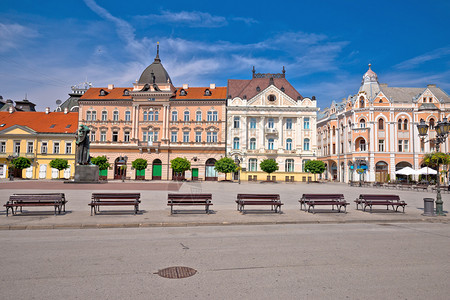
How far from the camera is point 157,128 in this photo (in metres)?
52.7

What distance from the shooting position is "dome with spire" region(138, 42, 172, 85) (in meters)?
54.3

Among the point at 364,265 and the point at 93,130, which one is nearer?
the point at 364,265

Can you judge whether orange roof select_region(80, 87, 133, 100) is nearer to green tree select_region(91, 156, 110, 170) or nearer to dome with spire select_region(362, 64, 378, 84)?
green tree select_region(91, 156, 110, 170)

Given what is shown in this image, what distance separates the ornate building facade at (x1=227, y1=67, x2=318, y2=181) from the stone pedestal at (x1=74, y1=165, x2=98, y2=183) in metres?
26.0

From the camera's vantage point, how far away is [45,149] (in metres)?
Answer: 52.4

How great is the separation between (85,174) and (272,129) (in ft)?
105

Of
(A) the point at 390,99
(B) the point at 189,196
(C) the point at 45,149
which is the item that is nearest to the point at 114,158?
(C) the point at 45,149

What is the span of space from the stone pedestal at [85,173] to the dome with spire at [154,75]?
90.0 feet

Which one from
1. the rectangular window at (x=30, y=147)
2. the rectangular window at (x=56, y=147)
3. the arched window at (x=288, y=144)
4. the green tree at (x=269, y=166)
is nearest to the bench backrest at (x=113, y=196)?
the green tree at (x=269, y=166)

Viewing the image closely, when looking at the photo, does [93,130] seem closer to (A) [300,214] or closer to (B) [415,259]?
(A) [300,214]

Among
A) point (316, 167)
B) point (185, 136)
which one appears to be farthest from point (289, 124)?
point (185, 136)

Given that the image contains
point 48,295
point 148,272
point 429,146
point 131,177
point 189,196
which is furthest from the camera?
point 429,146

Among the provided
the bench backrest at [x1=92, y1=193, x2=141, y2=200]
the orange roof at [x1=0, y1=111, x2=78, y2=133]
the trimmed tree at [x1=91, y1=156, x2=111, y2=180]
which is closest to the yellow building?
the orange roof at [x1=0, y1=111, x2=78, y2=133]

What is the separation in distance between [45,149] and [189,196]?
157 ft
